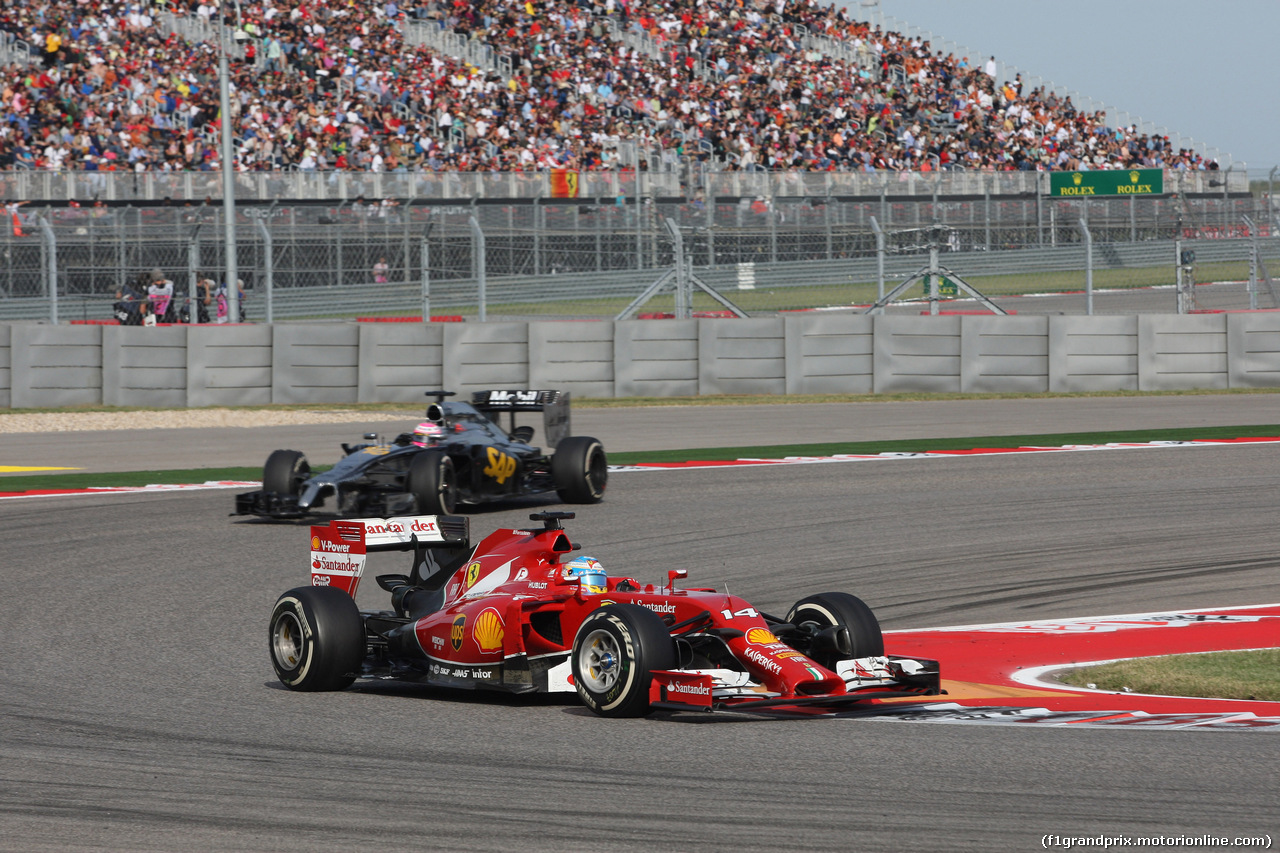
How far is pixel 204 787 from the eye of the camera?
533 cm

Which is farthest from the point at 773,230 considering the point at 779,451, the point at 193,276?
the point at 779,451

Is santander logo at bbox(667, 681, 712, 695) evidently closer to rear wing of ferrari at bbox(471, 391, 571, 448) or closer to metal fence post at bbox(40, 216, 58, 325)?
rear wing of ferrari at bbox(471, 391, 571, 448)

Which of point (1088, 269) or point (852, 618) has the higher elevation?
point (1088, 269)

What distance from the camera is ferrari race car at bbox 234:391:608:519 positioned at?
1244cm

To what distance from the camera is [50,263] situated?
22.0 m

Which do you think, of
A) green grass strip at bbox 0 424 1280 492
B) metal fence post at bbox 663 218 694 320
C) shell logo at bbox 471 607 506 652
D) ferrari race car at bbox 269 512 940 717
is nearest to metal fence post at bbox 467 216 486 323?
metal fence post at bbox 663 218 694 320

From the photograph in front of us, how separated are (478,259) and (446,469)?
11140 millimetres

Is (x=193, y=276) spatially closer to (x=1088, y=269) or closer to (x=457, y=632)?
(x=1088, y=269)

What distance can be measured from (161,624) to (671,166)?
29141 millimetres

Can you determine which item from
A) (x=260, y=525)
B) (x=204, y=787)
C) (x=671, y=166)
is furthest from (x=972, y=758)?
(x=671, y=166)

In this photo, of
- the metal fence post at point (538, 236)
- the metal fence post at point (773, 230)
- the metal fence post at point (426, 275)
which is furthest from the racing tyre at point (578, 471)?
the metal fence post at point (773, 230)

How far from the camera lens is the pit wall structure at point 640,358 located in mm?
21875

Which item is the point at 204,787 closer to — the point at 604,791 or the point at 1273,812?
the point at 604,791

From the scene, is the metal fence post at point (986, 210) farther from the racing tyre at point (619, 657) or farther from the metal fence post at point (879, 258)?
the racing tyre at point (619, 657)
